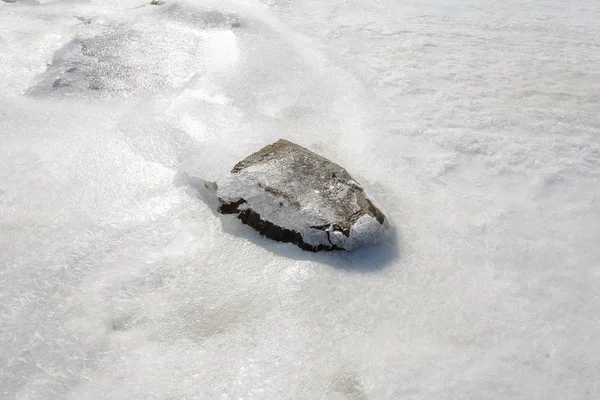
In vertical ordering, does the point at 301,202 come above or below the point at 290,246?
above

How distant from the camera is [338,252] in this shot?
2.05 metres

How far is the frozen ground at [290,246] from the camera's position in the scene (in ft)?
5.38

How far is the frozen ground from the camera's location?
164 cm

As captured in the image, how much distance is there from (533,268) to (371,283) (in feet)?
2.27

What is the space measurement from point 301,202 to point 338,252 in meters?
0.28

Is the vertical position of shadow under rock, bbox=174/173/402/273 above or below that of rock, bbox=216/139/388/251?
below

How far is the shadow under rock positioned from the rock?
0.02 metres

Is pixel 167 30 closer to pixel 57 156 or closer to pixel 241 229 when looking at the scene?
pixel 57 156

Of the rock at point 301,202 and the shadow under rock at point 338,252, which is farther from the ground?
the rock at point 301,202

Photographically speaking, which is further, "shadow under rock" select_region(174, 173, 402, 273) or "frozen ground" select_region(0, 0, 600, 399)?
"shadow under rock" select_region(174, 173, 402, 273)

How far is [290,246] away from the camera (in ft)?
6.79

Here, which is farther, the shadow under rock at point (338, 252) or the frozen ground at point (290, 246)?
the shadow under rock at point (338, 252)

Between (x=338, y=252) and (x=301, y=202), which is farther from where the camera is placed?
(x=301, y=202)

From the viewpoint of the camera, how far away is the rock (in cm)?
205
